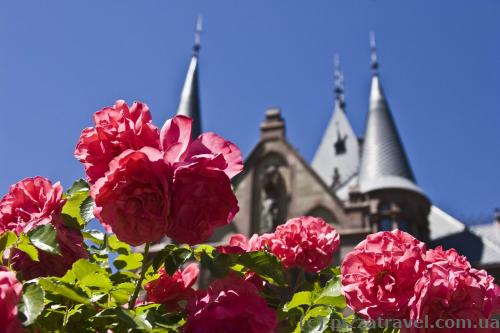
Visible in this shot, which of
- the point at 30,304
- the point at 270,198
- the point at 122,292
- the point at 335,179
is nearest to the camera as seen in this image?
the point at 30,304

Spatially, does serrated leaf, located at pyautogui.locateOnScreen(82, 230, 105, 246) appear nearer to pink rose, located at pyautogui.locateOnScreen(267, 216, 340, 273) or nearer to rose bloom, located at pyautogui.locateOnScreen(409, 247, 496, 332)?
pink rose, located at pyautogui.locateOnScreen(267, 216, 340, 273)

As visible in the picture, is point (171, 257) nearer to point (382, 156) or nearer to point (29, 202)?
point (29, 202)

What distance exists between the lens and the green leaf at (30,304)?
1.47 m

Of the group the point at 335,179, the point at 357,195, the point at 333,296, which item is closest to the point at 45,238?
the point at 333,296

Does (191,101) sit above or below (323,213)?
above

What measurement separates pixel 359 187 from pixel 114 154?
2183 centimetres

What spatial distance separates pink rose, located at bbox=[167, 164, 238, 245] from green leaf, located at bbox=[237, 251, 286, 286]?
236 mm

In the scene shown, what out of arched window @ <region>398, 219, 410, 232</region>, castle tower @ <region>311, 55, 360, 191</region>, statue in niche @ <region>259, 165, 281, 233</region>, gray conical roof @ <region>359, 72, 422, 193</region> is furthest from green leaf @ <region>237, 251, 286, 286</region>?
castle tower @ <region>311, 55, 360, 191</region>

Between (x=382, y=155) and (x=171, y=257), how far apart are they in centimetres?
2335

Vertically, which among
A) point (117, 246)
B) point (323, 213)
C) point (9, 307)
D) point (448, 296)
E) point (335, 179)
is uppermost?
point (335, 179)

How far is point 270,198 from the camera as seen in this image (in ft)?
77.2

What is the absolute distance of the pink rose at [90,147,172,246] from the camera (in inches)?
68.7

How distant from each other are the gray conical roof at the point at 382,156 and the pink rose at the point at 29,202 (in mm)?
21257

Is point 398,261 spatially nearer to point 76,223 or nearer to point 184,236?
point 184,236
